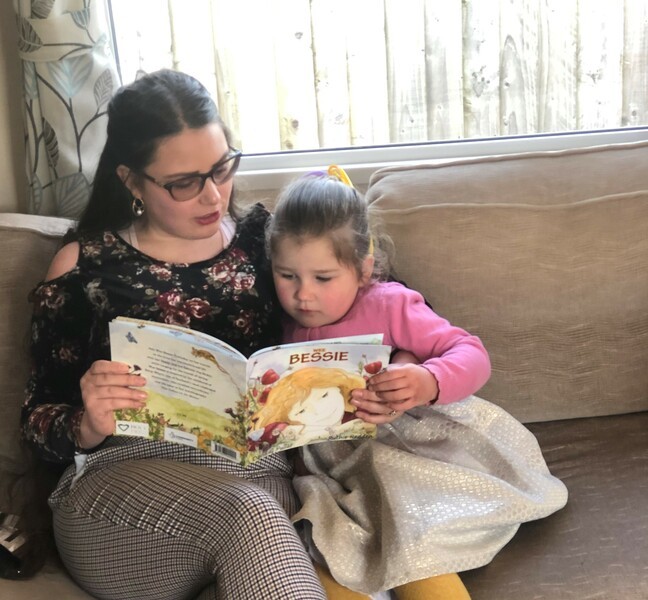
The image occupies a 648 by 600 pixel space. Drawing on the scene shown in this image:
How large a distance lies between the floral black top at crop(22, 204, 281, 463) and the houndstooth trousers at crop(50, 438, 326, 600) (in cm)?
12

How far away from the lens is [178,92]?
1452 mm

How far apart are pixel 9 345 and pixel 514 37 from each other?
1.50 metres

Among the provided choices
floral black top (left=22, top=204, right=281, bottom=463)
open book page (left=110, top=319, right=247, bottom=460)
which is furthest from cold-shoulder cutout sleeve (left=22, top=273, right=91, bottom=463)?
open book page (left=110, top=319, right=247, bottom=460)

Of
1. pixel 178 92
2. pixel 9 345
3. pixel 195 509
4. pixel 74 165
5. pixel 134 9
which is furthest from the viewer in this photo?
pixel 134 9

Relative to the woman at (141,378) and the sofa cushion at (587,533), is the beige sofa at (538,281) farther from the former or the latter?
the woman at (141,378)

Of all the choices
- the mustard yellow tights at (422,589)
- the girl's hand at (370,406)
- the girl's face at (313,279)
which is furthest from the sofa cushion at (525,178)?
the mustard yellow tights at (422,589)

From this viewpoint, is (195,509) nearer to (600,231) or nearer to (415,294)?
(415,294)

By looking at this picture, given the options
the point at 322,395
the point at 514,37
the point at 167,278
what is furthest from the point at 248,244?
the point at 514,37

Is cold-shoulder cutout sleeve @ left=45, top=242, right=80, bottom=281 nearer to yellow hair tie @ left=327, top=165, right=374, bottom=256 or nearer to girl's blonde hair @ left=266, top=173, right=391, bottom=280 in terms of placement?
girl's blonde hair @ left=266, top=173, right=391, bottom=280

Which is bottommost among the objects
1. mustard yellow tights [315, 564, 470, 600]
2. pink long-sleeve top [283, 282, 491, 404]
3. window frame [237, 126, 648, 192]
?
mustard yellow tights [315, 564, 470, 600]

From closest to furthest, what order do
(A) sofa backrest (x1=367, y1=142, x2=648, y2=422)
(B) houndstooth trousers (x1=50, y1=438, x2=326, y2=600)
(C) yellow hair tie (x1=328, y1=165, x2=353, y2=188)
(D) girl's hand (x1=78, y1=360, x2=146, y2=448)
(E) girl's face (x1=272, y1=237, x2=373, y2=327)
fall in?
(B) houndstooth trousers (x1=50, y1=438, x2=326, y2=600) → (D) girl's hand (x1=78, y1=360, x2=146, y2=448) → (E) girl's face (x1=272, y1=237, x2=373, y2=327) → (C) yellow hair tie (x1=328, y1=165, x2=353, y2=188) → (A) sofa backrest (x1=367, y1=142, x2=648, y2=422)

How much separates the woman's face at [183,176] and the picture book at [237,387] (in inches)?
12.2

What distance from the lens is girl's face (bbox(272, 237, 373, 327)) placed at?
1426 millimetres

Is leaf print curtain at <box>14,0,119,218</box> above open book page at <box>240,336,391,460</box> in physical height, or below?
above
